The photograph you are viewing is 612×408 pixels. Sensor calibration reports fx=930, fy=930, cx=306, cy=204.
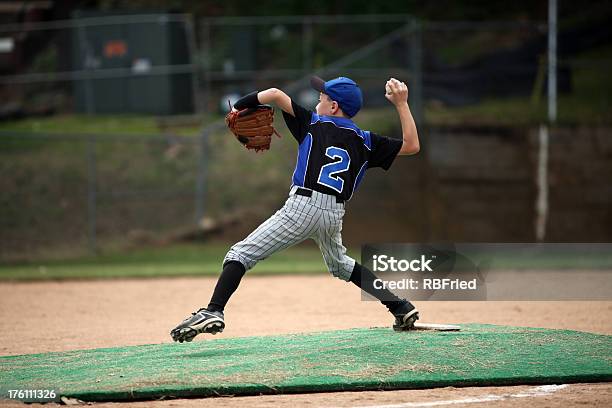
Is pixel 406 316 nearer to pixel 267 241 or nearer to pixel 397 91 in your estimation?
pixel 267 241

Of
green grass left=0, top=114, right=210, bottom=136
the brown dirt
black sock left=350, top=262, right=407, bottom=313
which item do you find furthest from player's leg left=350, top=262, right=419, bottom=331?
green grass left=0, top=114, right=210, bottom=136

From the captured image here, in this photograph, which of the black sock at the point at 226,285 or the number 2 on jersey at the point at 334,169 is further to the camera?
the number 2 on jersey at the point at 334,169

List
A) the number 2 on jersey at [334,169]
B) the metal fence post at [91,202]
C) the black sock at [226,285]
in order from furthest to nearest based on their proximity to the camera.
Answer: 1. the metal fence post at [91,202]
2. the number 2 on jersey at [334,169]
3. the black sock at [226,285]

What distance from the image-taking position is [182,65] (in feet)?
67.7

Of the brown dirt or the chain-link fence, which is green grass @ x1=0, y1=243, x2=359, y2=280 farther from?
the brown dirt

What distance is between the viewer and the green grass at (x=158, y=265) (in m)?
14.2

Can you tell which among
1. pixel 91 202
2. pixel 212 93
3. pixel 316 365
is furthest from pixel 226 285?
pixel 212 93

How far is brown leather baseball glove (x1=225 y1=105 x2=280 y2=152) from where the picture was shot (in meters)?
6.66

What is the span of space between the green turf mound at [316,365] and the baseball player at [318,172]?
0.48 meters

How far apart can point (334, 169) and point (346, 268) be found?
2.69ft

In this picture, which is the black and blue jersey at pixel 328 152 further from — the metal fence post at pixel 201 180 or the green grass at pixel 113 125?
the green grass at pixel 113 125

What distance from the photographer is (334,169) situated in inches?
258

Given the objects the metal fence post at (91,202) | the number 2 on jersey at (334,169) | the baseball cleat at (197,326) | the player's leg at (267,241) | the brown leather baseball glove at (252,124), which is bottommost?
the baseball cleat at (197,326)

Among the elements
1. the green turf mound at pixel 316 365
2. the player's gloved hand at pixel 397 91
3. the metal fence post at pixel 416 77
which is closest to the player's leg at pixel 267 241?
the green turf mound at pixel 316 365
